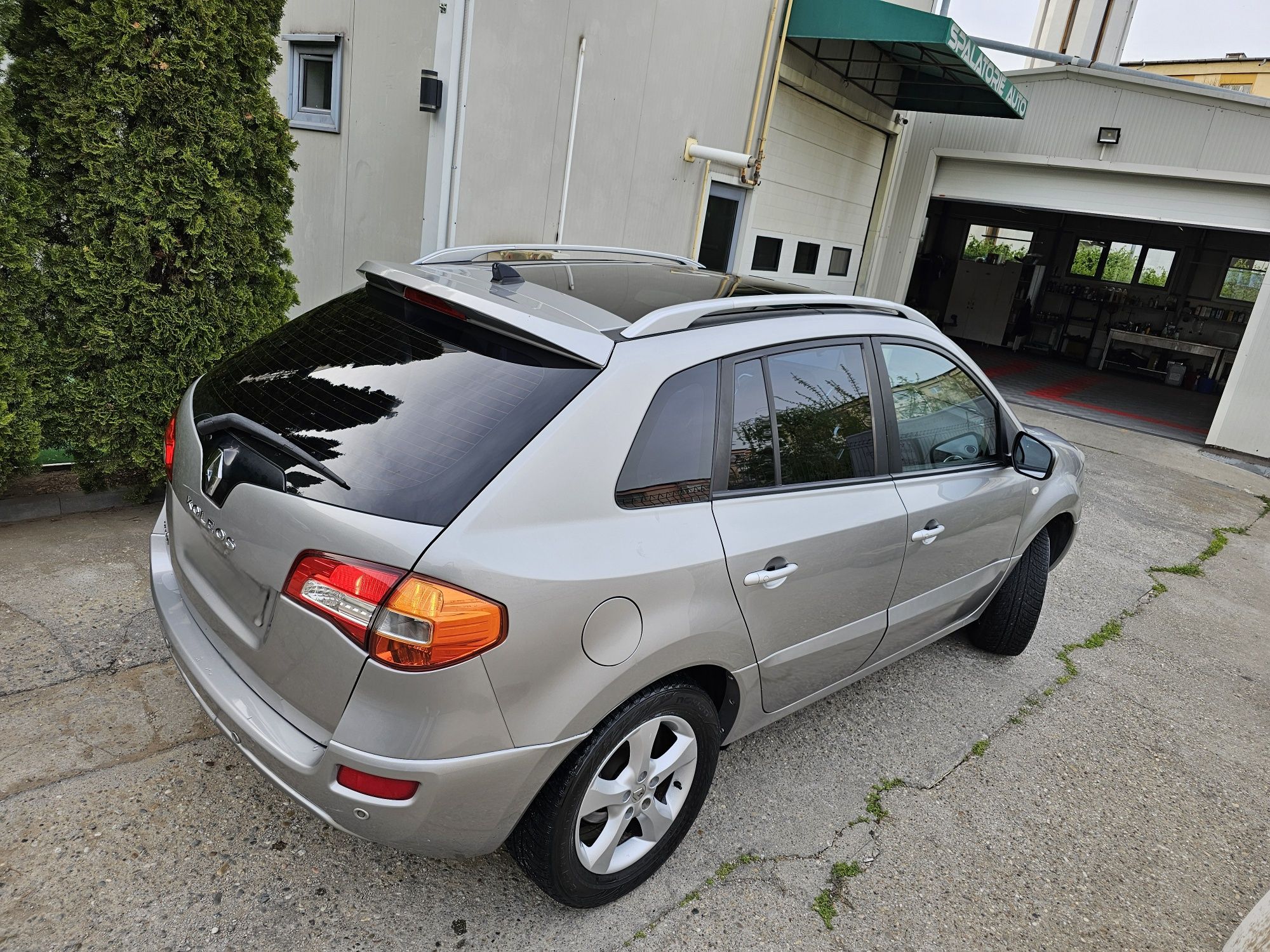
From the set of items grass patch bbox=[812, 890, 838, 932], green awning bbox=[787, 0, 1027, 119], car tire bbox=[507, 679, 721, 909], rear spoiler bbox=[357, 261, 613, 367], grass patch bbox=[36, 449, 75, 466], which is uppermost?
green awning bbox=[787, 0, 1027, 119]

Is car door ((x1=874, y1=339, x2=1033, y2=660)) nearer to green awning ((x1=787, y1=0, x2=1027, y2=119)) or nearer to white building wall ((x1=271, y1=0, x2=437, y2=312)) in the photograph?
white building wall ((x1=271, y1=0, x2=437, y2=312))

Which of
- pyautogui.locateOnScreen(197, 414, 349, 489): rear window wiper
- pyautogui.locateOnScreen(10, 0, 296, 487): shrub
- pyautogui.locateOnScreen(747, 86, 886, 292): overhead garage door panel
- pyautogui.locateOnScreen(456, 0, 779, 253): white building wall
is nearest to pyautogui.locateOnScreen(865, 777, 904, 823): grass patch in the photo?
Result: pyautogui.locateOnScreen(197, 414, 349, 489): rear window wiper

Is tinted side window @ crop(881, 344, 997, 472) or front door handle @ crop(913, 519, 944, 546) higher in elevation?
tinted side window @ crop(881, 344, 997, 472)

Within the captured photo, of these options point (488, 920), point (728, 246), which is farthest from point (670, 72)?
point (488, 920)

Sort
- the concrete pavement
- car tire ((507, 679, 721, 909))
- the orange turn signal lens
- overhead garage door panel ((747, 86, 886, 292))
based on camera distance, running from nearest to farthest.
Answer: the orange turn signal lens, car tire ((507, 679, 721, 909)), the concrete pavement, overhead garage door panel ((747, 86, 886, 292))

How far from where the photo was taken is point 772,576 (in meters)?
2.43

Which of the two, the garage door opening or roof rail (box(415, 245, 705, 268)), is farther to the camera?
the garage door opening

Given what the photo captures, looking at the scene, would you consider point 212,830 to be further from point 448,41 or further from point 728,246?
point 728,246

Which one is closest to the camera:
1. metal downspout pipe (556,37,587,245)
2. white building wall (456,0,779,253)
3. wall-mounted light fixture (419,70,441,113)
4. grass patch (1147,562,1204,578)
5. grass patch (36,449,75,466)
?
grass patch (36,449,75,466)

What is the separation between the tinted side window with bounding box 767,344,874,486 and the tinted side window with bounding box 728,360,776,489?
0.18 ft

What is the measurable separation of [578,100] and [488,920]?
17.1ft

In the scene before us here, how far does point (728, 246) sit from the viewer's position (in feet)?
27.8

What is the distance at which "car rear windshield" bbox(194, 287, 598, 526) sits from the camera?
194 cm

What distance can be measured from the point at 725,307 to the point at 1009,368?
1629 cm
